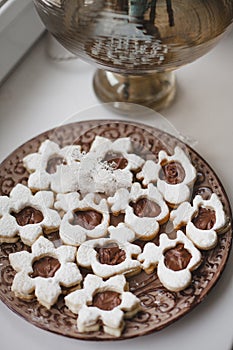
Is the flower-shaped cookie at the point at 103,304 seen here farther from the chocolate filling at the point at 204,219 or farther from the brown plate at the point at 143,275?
the chocolate filling at the point at 204,219

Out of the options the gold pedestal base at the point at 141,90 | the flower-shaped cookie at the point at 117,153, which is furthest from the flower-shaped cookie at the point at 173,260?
the gold pedestal base at the point at 141,90

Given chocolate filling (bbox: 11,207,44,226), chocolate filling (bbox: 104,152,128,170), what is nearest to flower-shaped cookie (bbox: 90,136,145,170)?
chocolate filling (bbox: 104,152,128,170)

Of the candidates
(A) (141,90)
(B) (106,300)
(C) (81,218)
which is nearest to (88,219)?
(C) (81,218)

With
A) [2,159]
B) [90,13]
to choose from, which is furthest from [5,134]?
[90,13]

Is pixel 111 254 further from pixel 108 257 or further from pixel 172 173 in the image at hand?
pixel 172 173

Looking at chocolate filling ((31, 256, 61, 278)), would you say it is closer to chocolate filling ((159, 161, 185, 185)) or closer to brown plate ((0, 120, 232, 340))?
brown plate ((0, 120, 232, 340))
